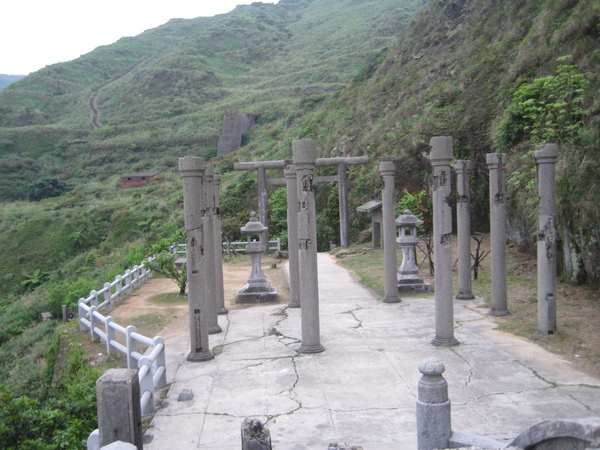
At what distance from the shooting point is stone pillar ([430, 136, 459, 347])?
851cm

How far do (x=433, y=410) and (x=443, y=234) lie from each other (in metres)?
4.45

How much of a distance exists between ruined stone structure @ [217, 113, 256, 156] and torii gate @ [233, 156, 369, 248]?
1181 inches

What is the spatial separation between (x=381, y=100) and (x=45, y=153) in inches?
1672

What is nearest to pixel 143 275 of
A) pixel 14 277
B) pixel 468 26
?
pixel 14 277

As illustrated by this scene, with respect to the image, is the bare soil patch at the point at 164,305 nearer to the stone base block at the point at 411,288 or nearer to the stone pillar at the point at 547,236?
the stone base block at the point at 411,288

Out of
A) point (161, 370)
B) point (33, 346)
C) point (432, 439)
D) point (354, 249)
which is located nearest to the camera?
point (432, 439)

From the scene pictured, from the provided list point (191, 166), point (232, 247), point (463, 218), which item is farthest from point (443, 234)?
point (232, 247)

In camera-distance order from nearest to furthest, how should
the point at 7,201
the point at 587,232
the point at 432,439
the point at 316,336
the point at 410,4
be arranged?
the point at 432,439
the point at 316,336
the point at 587,232
the point at 7,201
the point at 410,4

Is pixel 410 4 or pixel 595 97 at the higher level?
pixel 410 4

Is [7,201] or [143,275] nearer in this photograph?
[143,275]

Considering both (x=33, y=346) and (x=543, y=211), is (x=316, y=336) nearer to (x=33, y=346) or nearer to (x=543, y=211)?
(x=543, y=211)

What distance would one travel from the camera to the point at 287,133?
4284cm

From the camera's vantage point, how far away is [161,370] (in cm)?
738

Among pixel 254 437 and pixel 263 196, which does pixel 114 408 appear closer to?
pixel 254 437
